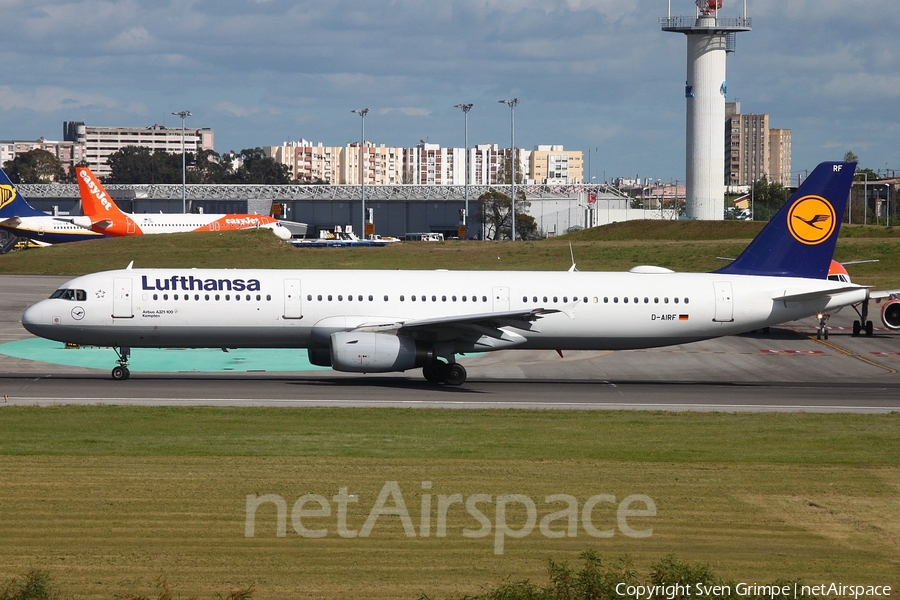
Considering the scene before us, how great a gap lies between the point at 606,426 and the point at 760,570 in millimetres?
11771

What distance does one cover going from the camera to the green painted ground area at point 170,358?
38188mm

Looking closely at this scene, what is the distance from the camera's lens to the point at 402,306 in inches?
1319

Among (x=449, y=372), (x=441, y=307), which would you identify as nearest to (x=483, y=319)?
(x=441, y=307)

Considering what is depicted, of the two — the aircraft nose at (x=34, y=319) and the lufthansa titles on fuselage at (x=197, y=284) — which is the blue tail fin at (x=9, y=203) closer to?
the aircraft nose at (x=34, y=319)

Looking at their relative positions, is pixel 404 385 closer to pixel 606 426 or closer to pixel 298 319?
pixel 298 319

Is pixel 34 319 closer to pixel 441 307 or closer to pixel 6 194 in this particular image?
pixel 441 307

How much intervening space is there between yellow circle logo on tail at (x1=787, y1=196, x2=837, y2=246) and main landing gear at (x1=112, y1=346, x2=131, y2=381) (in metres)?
22.1

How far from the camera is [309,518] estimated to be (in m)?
16.2

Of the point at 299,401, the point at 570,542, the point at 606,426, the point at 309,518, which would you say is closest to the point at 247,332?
the point at 299,401

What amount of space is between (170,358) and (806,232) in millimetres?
23400

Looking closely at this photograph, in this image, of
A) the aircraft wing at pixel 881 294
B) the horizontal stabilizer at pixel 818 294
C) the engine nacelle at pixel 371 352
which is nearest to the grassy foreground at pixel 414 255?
the aircraft wing at pixel 881 294

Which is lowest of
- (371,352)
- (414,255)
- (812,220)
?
(371,352)

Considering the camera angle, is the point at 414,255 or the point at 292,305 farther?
the point at 414,255

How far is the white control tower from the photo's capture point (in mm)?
108000
